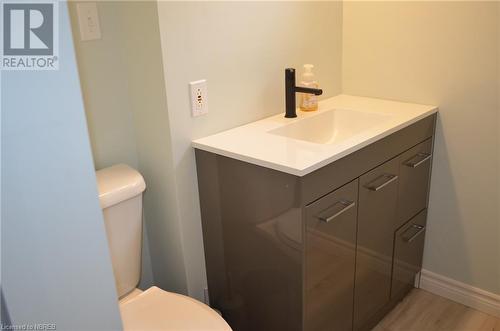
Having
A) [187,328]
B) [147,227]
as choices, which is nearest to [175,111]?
[147,227]

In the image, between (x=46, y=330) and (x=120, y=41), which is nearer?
(x=46, y=330)

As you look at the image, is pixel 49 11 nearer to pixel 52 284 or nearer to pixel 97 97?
pixel 52 284

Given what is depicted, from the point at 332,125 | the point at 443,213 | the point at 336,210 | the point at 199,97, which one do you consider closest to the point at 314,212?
the point at 336,210

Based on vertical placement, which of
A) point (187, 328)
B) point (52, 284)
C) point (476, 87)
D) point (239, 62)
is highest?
point (239, 62)

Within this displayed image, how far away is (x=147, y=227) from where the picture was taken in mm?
1912

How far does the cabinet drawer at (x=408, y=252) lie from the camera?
6.72 feet

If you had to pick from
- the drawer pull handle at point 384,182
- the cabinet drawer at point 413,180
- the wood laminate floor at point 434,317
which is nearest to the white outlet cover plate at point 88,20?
the drawer pull handle at point 384,182

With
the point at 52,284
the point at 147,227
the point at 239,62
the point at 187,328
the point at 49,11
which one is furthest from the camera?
the point at 147,227

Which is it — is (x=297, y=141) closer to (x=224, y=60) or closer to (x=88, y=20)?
(x=224, y=60)

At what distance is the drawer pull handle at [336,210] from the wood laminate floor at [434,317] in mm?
755

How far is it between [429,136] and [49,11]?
5.33 feet

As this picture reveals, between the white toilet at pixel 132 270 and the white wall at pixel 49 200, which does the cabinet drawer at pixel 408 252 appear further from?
the white wall at pixel 49 200
